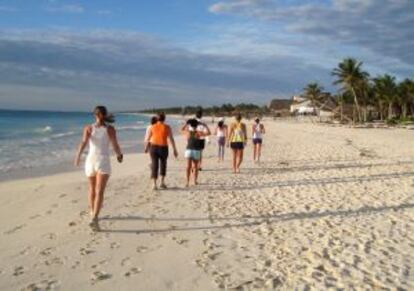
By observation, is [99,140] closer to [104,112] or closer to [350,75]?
[104,112]

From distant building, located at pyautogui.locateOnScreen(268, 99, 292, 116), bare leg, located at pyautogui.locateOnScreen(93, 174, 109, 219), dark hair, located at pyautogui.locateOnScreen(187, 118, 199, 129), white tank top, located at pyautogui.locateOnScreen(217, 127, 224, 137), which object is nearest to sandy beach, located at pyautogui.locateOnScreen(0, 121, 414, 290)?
bare leg, located at pyautogui.locateOnScreen(93, 174, 109, 219)

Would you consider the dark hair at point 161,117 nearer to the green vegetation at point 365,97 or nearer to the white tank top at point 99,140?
the white tank top at point 99,140

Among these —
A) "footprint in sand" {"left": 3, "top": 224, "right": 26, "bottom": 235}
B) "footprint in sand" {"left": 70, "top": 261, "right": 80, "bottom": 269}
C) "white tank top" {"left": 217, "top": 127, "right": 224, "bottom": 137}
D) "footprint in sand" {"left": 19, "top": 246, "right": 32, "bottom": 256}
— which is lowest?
"footprint in sand" {"left": 3, "top": 224, "right": 26, "bottom": 235}

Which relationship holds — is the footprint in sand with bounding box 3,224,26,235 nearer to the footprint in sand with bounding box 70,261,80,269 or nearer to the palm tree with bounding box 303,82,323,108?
the footprint in sand with bounding box 70,261,80,269

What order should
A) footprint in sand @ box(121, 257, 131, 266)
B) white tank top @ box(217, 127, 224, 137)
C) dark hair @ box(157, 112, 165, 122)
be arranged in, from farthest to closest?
white tank top @ box(217, 127, 224, 137)
dark hair @ box(157, 112, 165, 122)
footprint in sand @ box(121, 257, 131, 266)

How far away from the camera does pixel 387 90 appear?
75.5m

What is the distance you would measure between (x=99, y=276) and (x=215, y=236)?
202 cm

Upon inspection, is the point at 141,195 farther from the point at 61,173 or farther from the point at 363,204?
the point at 61,173

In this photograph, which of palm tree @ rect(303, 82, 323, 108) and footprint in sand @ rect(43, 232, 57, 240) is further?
palm tree @ rect(303, 82, 323, 108)

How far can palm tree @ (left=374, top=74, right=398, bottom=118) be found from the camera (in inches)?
2918

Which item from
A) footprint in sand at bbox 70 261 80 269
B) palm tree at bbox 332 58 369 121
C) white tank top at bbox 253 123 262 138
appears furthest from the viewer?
palm tree at bbox 332 58 369 121

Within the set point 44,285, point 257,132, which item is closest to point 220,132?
point 257,132

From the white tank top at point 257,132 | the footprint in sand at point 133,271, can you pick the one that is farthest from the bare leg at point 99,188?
the white tank top at point 257,132

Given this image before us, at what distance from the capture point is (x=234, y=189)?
35.2 ft
